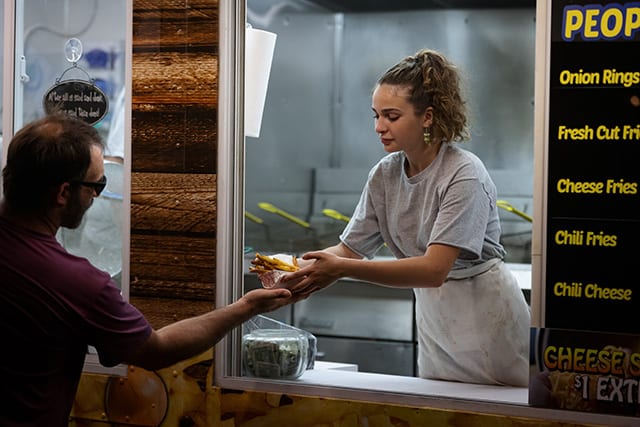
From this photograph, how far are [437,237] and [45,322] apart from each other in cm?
127

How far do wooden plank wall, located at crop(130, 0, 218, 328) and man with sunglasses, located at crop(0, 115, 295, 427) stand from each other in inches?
36.0

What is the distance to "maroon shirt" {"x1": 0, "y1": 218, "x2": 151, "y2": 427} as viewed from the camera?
2160mm

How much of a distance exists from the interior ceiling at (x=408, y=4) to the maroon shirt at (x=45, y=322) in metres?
3.49

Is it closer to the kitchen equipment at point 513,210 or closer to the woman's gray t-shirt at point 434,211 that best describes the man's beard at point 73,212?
the woman's gray t-shirt at point 434,211

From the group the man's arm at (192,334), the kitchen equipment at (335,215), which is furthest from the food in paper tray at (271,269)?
the kitchen equipment at (335,215)

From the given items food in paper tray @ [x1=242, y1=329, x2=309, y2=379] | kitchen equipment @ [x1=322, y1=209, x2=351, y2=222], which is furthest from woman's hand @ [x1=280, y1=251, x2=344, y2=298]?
kitchen equipment @ [x1=322, y1=209, x2=351, y2=222]

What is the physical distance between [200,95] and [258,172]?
201cm

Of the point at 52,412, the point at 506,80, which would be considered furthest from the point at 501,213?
the point at 52,412

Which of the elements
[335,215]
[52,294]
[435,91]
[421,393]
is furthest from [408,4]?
[52,294]

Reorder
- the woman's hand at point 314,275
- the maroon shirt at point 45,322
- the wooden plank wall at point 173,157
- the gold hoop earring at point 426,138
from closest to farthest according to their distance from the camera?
1. the maroon shirt at point 45,322
2. the woman's hand at point 314,275
3. the gold hoop earring at point 426,138
4. the wooden plank wall at point 173,157

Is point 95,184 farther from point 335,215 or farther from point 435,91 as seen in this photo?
point 335,215

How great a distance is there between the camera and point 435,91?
3.18 metres

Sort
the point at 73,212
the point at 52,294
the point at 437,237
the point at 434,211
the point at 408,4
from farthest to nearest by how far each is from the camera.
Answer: the point at 408,4 < the point at 434,211 < the point at 437,237 < the point at 73,212 < the point at 52,294

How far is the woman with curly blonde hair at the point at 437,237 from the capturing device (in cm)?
298
